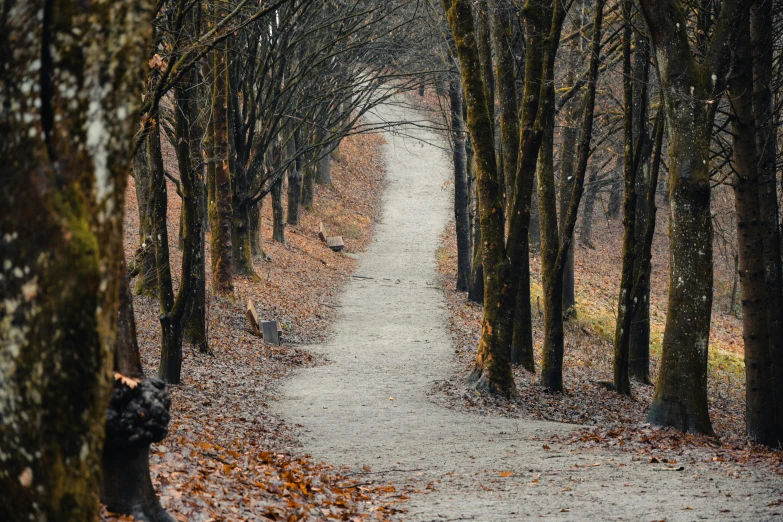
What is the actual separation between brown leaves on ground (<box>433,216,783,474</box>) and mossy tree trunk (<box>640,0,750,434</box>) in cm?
48

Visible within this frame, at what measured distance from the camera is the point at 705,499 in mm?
6180

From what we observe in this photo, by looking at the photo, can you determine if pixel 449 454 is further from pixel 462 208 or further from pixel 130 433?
pixel 462 208

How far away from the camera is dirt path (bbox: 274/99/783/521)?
244 inches

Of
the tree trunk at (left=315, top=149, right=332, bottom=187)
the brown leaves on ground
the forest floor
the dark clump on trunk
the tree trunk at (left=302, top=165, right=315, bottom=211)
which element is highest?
the tree trunk at (left=315, top=149, right=332, bottom=187)

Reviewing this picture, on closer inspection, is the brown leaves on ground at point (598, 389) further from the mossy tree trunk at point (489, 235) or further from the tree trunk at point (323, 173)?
the tree trunk at point (323, 173)

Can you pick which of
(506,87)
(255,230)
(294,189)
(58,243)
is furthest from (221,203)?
(58,243)

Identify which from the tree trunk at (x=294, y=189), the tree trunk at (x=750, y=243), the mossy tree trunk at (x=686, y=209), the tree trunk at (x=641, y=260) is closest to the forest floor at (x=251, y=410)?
the tree trunk at (x=294, y=189)

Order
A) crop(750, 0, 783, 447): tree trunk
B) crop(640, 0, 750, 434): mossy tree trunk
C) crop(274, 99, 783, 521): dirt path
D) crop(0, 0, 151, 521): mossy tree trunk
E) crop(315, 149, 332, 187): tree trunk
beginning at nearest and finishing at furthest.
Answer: crop(0, 0, 151, 521): mossy tree trunk → crop(274, 99, 783, 521): dirt path → crop(640, 0, 750, 434): mossy tree trunk → crop(750, 0, 783, 447): tree trunk → crop(315, 149, 332, 187): tree trunk

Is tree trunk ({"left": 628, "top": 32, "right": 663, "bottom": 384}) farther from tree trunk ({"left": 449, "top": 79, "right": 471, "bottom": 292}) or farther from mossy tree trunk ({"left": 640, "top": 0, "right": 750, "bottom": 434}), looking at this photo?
tree trunk ({"left": 449, "top": 79, "right": 471, "bottom": 292})

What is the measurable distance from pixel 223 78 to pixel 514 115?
7342 mm

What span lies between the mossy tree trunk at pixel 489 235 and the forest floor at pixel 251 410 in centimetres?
365

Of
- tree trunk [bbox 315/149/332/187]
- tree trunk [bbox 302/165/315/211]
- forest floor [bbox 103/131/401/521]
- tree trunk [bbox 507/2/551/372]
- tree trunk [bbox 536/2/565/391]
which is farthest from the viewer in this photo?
tree trunk [bbox 315/149/332/187]

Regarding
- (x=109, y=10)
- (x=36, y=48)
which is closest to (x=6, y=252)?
(x=36, y=48)

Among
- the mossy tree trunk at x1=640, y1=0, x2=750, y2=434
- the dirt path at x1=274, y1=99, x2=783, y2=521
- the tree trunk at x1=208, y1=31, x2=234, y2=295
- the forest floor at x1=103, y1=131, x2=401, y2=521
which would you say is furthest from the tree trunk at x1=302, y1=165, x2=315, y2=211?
the mossy tree trunk at x1=640, y1=0, x2=750, y2=434
